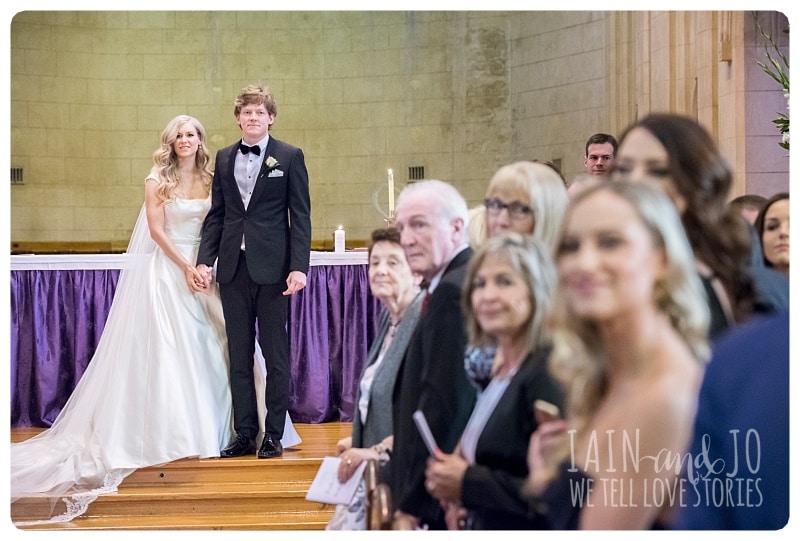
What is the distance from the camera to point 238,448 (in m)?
4.59

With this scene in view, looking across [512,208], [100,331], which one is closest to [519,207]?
[512,208]

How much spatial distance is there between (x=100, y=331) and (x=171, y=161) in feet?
3.84

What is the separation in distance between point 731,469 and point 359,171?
21.7 ft

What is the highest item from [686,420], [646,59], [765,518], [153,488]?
[646,59]

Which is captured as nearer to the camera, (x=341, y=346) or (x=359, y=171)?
(x=341, y=346)

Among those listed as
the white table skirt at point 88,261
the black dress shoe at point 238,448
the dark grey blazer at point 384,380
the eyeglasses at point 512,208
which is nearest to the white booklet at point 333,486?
the dark grey blazer at point 384,380

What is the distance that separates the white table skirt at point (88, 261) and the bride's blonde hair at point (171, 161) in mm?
824

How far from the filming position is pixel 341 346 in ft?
17.6

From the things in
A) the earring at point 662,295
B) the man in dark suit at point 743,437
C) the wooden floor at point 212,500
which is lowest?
the wooden floor at point 212,500

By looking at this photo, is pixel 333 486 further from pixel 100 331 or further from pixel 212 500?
pixel 100 331

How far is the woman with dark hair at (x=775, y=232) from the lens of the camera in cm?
278

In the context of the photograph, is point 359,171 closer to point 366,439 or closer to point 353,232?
point 353,232

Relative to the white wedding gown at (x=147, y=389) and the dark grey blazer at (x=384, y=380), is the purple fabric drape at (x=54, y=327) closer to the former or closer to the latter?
the white wedding gown at (x=147, y=389)
